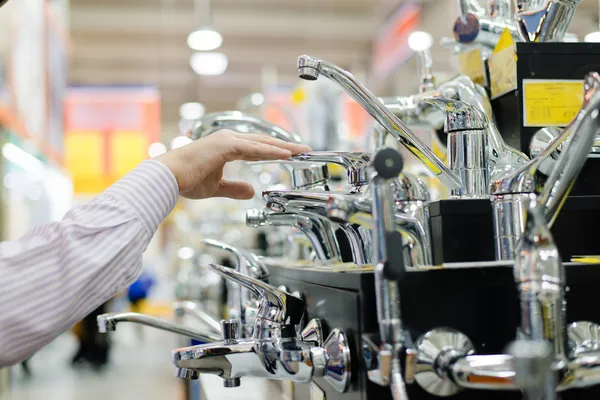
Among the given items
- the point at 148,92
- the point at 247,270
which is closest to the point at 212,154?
the point at 247,270

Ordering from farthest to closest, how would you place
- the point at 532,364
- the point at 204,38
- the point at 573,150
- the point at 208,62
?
the point at 208,62
the point at 204,38
the point at 573,150
the point at 532,364

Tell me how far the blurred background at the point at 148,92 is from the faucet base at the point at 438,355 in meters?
0.73

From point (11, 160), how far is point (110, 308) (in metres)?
1.88

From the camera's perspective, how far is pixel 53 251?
29.1 inches

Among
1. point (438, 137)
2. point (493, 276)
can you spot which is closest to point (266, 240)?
point (438, 137)

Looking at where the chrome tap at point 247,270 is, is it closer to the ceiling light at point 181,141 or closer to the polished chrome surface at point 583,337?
the ceiling light at point 181,141

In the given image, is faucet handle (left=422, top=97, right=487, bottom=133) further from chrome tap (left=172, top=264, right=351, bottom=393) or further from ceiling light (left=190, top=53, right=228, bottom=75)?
ceiling light (left=190, top=53, right=228, bottom=75)

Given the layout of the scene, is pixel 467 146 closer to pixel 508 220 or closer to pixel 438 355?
pixel 508 220

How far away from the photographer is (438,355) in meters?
0.66

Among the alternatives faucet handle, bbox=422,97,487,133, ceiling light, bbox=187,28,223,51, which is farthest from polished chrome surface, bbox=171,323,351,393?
ceiling light, bbox=187,28,223,51

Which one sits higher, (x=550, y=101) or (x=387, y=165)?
(x=550, y=101)

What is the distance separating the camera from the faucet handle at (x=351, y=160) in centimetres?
87

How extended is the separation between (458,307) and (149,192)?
1.16 ft

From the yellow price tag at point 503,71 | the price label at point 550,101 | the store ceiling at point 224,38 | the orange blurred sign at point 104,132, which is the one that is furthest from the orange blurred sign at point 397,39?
the price label at point 550,101
